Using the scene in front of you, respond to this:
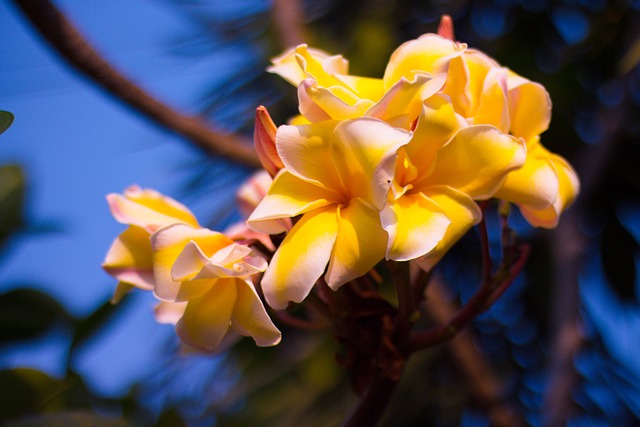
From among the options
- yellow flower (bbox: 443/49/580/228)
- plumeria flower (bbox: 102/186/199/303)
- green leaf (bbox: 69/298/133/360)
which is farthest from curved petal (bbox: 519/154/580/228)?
green leaf (bbox: 69/298/133/360)

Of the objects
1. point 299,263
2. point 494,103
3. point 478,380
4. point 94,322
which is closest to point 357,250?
point 299,263

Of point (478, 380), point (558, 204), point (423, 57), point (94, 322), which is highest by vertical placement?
point (423, 57)

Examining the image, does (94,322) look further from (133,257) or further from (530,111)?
(530,111)

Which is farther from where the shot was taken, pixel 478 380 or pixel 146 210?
pixel 478 380

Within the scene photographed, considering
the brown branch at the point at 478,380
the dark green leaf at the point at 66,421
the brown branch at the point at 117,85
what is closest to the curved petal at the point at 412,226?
the dark green leaf at the point at 66,421

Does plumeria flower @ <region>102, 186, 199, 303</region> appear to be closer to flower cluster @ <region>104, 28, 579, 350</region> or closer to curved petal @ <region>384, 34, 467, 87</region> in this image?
flower cluster @ <region>104, 28, 579, 350</region>

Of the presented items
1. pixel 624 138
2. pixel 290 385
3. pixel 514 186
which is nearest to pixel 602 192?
pixel 624 138

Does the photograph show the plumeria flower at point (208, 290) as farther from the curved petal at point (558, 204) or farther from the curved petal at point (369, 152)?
the curved petal at point (558, 204)
